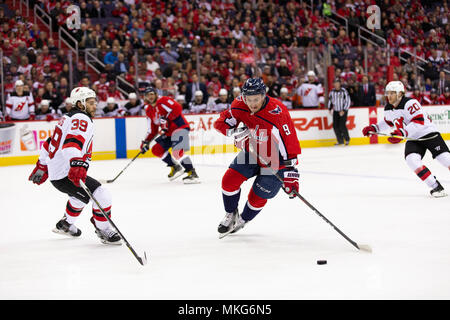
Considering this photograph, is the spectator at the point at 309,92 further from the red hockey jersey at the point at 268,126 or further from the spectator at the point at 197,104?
the red hockey jersey at the point at 268,126

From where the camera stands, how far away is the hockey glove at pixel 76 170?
416cm

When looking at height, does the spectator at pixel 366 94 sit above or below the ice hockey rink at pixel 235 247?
above

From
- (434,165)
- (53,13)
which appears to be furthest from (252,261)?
(53,13)

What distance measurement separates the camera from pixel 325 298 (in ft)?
10.4

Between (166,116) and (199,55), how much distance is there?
15.4ft

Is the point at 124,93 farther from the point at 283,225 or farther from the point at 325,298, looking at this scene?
the point at 325,298

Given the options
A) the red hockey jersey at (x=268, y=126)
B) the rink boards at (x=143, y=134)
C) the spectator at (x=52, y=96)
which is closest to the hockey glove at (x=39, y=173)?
the red hockey jersey at (x=268, y=126)

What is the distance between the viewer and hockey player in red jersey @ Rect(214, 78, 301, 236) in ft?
14.7

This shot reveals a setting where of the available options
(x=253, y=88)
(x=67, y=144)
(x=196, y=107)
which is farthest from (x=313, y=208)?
(x=196, y=107)

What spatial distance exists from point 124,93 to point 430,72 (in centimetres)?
699

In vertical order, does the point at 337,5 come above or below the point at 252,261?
above

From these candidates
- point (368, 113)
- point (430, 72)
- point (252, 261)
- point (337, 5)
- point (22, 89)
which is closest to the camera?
point (252, 261)

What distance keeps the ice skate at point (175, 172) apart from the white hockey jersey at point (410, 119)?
9.12ft
